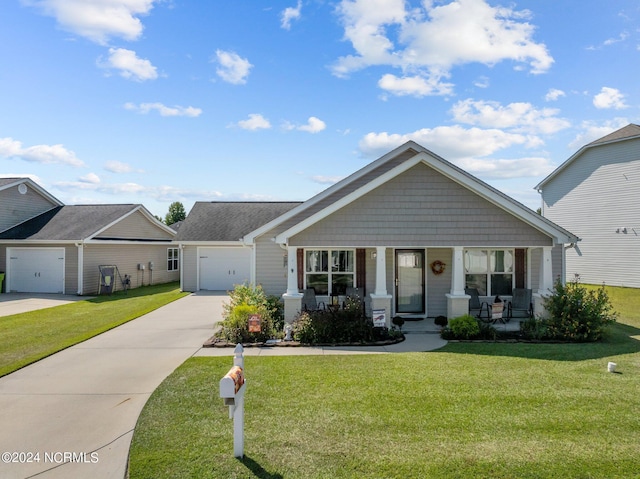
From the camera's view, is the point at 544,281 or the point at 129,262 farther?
the point at 129,262

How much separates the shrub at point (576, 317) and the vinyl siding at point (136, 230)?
20.7 meters

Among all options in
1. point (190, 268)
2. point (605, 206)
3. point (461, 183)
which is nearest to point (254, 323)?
point (461, 183)

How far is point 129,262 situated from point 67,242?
390 centimetres

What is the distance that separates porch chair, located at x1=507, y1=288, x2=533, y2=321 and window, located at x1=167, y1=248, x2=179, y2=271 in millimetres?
22215

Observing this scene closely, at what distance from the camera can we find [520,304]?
12.3 meters

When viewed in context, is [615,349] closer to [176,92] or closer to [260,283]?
[260,283]

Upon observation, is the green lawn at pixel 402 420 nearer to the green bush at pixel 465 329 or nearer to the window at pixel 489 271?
the green bush at pixel 465 329

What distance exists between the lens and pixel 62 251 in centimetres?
2027

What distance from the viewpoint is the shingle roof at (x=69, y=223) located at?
20.2m

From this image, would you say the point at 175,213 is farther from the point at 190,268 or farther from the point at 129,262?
the point at 190,268

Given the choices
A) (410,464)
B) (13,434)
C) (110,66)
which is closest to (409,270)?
(410,464)

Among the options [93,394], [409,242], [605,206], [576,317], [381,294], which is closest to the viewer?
[93,394]

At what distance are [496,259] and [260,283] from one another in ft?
26.6

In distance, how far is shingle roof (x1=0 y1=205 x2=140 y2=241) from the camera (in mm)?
20234
